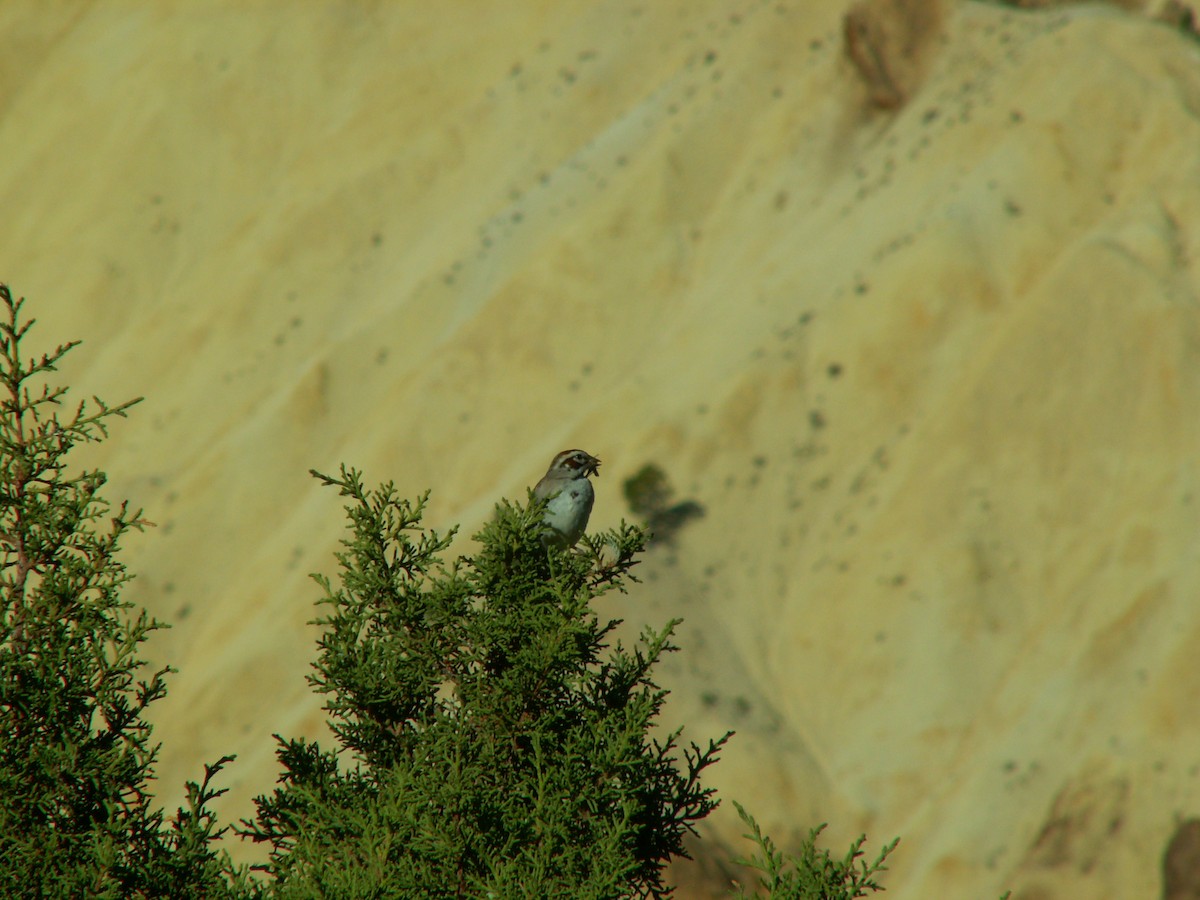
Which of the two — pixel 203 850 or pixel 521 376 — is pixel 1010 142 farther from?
pixel 203 850

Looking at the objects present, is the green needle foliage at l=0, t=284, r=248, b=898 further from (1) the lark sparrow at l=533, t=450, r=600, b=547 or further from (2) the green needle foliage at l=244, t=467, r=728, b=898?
(1) the lark sparrow at l=533, t=450, r=600, b=547

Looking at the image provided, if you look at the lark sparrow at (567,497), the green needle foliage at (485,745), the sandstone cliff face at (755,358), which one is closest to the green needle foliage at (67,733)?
the green needle foliage at (485,745)

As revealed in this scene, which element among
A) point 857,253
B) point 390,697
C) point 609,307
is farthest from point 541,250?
point 390,697

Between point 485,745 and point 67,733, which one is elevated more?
point 67,733

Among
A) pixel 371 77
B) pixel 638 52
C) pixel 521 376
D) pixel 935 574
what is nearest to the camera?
pixel 935 574

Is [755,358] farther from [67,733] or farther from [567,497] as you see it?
[67,733]

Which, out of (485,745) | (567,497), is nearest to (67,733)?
(485,745)

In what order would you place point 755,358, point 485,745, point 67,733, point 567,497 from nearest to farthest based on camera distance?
point 67,733
point 485,745
point 567,497
point 755,358
